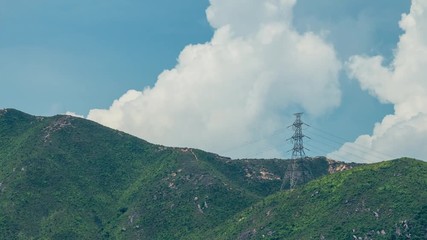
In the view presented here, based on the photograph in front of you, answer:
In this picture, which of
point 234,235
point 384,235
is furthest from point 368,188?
point 234,235

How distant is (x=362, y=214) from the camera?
183m

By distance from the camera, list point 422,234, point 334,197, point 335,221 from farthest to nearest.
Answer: point 334,197, point 335,221, point 422,234

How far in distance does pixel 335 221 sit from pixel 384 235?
638 inches

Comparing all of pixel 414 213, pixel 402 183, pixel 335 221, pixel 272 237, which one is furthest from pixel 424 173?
pixel 272 237

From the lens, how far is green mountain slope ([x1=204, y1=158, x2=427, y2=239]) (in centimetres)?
17512

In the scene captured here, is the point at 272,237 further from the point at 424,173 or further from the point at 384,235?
the point at 424,173

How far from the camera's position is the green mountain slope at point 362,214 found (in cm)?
17512

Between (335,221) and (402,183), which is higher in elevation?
(402,183)

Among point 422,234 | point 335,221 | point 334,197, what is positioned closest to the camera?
point 422,234

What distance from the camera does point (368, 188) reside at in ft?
631

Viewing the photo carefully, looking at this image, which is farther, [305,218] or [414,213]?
[305,218]

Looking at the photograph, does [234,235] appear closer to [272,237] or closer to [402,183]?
[272,237]

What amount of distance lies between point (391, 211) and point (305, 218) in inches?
1038

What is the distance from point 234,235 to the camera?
649 feet
